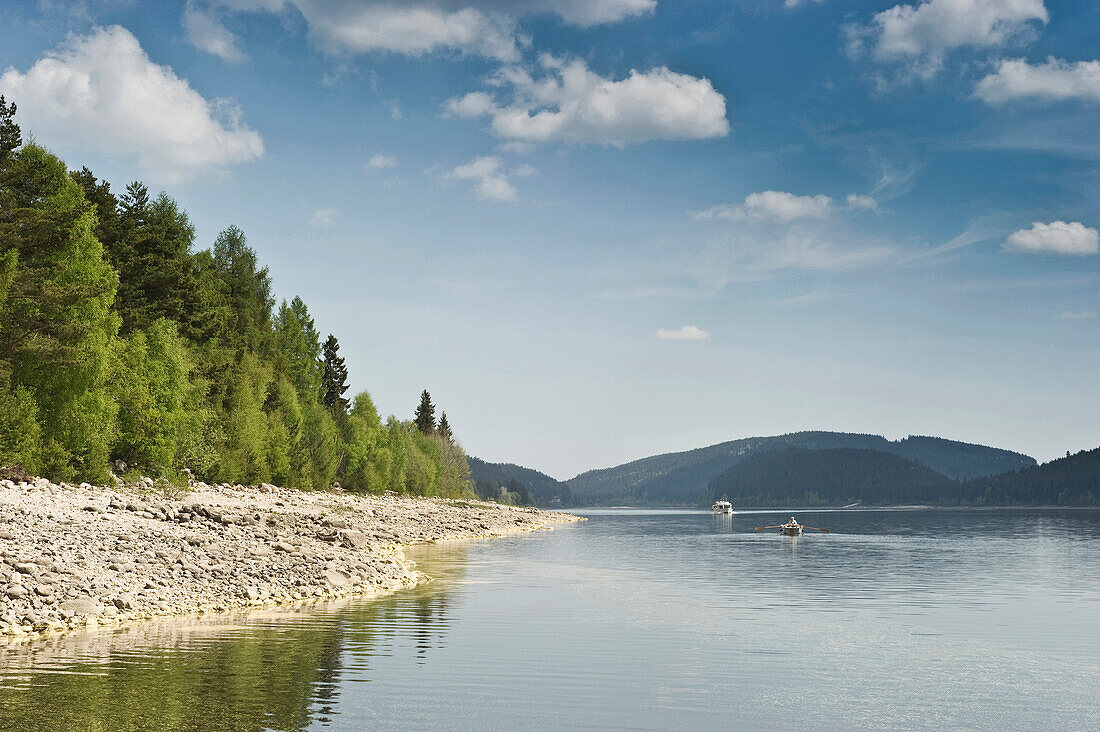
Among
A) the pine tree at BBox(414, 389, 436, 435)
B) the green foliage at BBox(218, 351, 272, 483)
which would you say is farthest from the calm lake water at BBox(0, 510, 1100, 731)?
the pine tree at BBox(414, 389, 436, 435)

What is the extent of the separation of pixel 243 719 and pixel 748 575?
40891 mm

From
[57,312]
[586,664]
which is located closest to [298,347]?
[57,312]

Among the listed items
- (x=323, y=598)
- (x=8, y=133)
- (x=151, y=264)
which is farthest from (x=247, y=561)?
(x=151, y=264)

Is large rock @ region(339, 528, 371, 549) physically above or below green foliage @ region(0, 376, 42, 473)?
below

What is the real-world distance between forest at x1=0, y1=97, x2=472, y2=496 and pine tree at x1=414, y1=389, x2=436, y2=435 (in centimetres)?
5850

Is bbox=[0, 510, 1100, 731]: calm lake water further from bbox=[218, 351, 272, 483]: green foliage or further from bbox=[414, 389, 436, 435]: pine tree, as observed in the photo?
bbox=[414, 389, 436, 435]: pine tree

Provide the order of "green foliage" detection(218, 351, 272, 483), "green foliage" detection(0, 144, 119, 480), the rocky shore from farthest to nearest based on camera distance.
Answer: "green foliage" detection(218, 351, 272, 483) < "green foliage" detection(0, 144, 119, 480) < the rocky shore

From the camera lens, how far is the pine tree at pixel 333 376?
418 feet

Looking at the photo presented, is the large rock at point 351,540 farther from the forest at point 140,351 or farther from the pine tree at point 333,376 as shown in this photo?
the pine tree at point 333,376

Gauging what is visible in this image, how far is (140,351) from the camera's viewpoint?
5625cm

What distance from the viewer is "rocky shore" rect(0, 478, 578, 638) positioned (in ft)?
80.2

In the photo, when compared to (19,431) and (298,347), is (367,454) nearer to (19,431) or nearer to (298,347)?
(298,347)

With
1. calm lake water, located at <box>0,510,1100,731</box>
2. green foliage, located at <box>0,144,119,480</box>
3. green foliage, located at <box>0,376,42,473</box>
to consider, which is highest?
green foliage, located at <box>0,144,119,480</box>

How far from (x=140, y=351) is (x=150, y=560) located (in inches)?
1170
